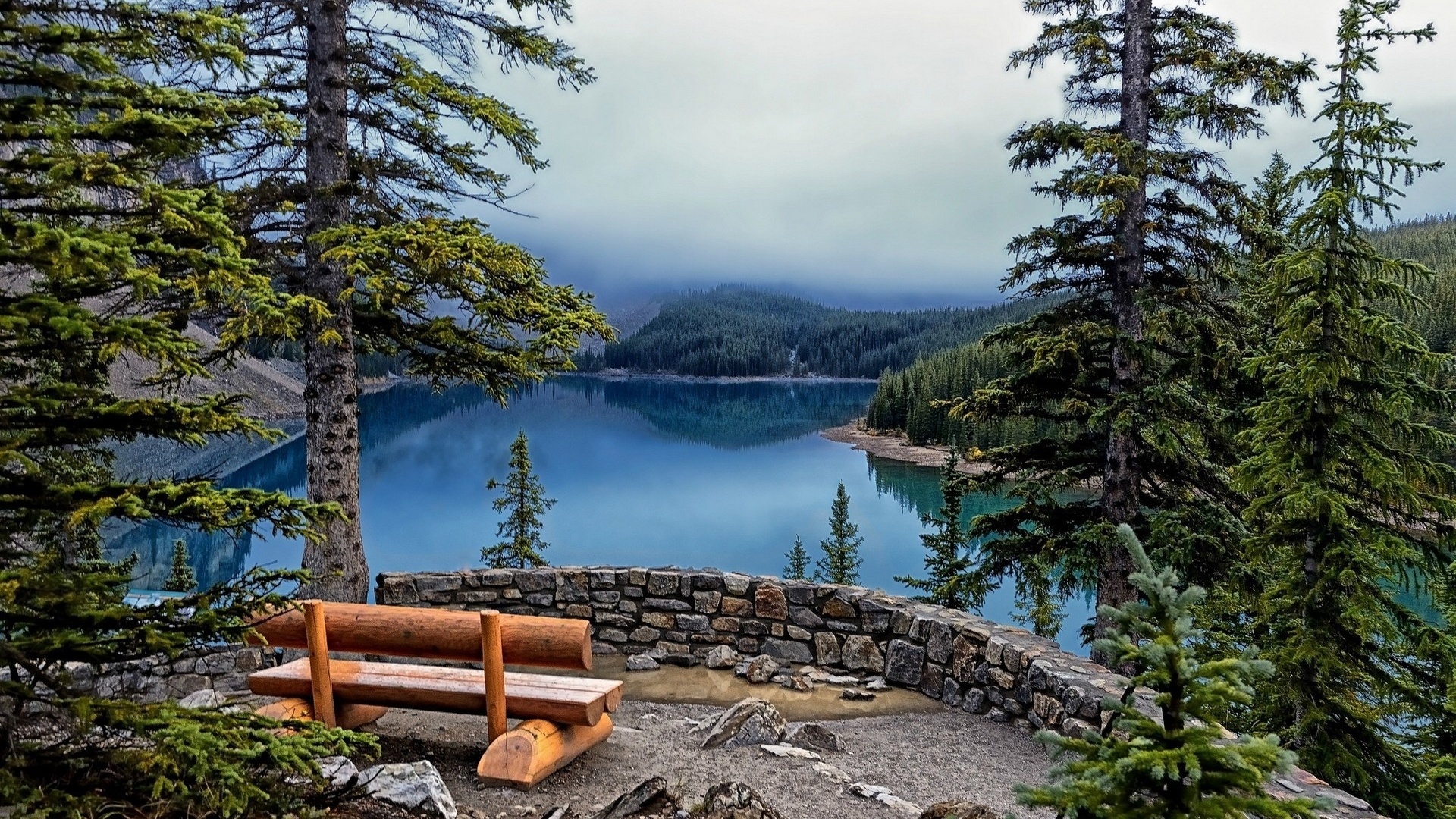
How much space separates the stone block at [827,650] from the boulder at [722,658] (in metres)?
0.90

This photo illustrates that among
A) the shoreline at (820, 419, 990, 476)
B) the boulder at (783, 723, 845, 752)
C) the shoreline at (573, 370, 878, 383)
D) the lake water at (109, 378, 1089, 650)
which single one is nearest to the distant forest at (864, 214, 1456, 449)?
the shoreline at (820, 419, 990, 476)

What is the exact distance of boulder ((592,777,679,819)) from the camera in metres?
4.65

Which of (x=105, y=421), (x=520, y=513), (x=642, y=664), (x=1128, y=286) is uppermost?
(x=1128, y=286)

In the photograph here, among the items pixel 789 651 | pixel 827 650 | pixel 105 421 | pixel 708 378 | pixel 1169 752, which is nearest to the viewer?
pixel 1169 752

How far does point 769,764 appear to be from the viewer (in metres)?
5.98

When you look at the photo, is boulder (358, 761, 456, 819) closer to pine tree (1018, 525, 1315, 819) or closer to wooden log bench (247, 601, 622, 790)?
wooden log bench (247, 601, 622, 790)

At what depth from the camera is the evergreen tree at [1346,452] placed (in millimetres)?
8039

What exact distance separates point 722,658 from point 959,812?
4.65m

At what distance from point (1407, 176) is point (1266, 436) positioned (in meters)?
2.88

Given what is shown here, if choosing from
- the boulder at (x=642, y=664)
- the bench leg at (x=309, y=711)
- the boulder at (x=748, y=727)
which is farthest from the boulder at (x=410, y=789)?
the boulder at (x=642, y=664)

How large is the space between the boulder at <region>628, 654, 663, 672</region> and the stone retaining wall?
0.22 m

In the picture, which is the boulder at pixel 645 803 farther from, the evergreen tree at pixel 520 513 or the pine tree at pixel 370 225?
the evergreen tree at pixel 520 513

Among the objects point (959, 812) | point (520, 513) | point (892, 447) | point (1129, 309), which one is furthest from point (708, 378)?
point (959, 812)

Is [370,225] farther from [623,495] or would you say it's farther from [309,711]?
[623,495]
